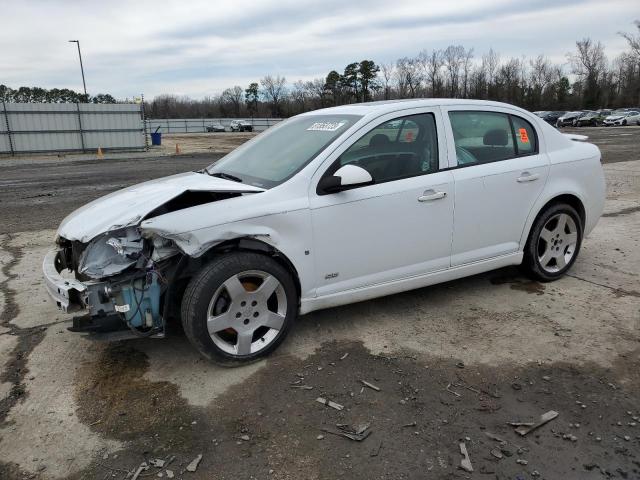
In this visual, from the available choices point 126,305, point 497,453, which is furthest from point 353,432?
point 126,305

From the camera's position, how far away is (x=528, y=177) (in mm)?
4602

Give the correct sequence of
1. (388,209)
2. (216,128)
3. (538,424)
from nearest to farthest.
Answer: (538,424) → (388,209) → (216,128)

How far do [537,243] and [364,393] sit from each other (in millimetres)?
2545

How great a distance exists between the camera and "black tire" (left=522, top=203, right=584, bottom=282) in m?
4.79

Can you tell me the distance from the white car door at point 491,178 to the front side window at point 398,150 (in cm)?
21

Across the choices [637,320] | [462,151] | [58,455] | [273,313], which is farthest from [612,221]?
[58,455]

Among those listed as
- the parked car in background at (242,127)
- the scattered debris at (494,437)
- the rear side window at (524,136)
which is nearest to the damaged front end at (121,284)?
the scattered debris at (494,437)

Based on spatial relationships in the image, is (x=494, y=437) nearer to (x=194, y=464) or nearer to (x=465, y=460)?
(x=465, y=460)

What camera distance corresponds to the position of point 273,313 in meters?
3.65

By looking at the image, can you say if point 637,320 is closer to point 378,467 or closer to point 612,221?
point 378,467

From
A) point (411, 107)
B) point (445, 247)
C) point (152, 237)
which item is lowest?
point (445, 247)

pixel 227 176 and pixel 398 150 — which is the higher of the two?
pixel 398 150

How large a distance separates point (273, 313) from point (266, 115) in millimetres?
108338

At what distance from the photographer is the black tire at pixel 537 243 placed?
4.79 m
